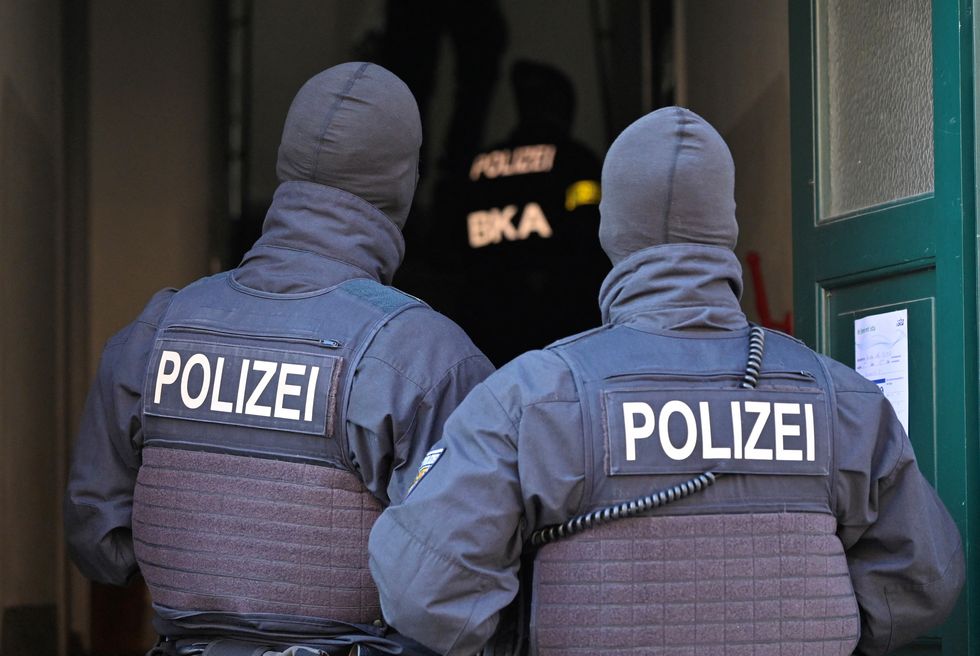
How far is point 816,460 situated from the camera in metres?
2.21

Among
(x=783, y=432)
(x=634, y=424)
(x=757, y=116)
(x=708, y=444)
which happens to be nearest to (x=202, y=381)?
(x=634, y=424)

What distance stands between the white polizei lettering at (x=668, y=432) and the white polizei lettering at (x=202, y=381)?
872 mm

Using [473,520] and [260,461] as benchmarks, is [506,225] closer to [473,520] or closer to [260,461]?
[260,461]

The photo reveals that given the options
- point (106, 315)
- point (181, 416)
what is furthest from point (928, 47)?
point (106, 315)

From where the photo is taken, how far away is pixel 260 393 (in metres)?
2.48

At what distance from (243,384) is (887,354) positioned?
134 cm

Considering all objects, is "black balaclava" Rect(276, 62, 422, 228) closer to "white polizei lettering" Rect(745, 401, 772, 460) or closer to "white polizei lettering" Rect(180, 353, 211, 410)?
"white polizei lettering" Rect(180, 353, 211, 410)

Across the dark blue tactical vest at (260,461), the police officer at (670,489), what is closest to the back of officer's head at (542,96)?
the dark blue tactical vest at (260,461)

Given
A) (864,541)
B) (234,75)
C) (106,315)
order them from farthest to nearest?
1. (234,75)
2. (106,315)
3. (864,541)

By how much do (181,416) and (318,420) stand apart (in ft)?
0.96

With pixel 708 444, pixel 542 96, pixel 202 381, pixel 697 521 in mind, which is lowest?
pixel 697 521

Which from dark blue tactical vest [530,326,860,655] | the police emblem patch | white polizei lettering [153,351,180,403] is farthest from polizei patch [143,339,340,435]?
dark blue tactical vest [530,326,860,655]

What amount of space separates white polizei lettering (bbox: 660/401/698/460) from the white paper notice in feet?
2.76

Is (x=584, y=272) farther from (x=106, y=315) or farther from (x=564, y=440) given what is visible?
(x=564, y=440)
